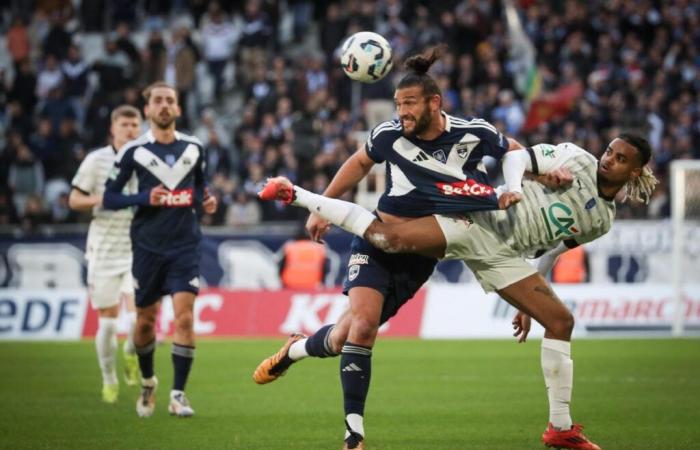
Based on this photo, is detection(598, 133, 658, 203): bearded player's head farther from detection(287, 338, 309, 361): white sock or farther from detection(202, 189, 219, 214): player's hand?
detection(202, 189, 219, 214): player's hand

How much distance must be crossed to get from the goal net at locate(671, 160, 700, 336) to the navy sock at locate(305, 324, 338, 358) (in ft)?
40.0

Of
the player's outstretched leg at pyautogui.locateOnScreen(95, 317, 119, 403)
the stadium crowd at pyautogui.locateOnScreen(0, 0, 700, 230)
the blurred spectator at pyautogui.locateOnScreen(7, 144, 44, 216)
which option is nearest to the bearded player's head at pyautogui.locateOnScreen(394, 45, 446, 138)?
the player's outstretched leg at pyautogui.locateOnScreen(95, 317, 119, 403)

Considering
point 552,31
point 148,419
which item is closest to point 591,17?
point 552,31

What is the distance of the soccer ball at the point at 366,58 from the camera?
9148mm

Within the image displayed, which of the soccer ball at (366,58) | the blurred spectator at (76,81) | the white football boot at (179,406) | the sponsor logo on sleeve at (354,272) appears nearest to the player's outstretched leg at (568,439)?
the sponsor logo on sleeve at (354,272)

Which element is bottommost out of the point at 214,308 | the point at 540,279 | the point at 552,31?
the point at 214,308

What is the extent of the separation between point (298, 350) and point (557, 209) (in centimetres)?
216

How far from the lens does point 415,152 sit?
27.6 feet

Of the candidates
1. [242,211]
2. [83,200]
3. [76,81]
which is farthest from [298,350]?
[76,81]

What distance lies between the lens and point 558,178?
8492 millimetres

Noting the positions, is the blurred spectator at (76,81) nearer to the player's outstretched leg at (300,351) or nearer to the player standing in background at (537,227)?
the player's outstretched leg at (300,351)

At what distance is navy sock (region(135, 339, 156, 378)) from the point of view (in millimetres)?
11023

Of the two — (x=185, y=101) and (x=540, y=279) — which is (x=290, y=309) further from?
(x=540, y=279)

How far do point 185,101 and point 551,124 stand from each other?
7923mm
